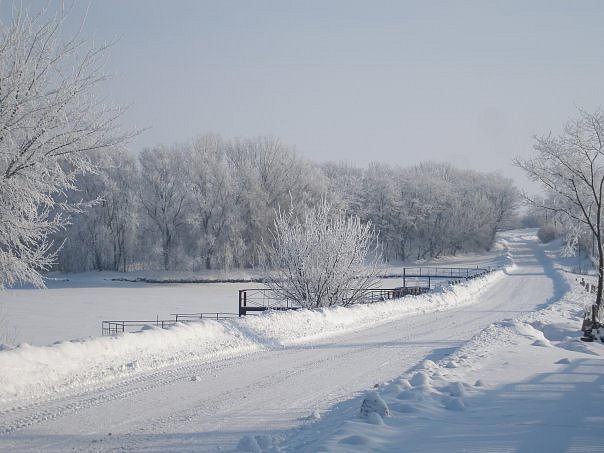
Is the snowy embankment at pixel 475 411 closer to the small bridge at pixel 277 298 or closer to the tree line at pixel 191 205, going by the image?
the small bridge at pixel 277 298

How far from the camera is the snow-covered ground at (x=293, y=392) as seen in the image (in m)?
6.97

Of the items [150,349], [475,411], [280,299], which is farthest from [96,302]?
[475,411]

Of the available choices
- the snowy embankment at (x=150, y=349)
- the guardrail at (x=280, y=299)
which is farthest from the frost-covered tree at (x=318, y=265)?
the snowy embankment at (x=150, y=349)

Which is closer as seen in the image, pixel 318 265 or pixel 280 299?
pixel 318 265

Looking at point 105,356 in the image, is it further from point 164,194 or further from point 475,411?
point 164,194

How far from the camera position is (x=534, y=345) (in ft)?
50.3

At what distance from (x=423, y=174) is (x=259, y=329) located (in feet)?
317

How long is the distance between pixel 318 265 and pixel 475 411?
1733 cm

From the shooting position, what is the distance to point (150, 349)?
12.4 metres

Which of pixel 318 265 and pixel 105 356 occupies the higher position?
pixel 318 265

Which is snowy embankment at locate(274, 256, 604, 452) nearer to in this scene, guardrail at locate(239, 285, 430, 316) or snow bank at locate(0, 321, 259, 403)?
snow bank at locate(0, 321, 259, 403)

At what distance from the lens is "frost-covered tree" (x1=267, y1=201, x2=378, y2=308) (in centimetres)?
2512

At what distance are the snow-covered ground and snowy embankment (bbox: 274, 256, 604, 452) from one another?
1.0 inches

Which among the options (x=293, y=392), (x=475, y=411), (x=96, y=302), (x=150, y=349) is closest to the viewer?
(x=475, y=411)
